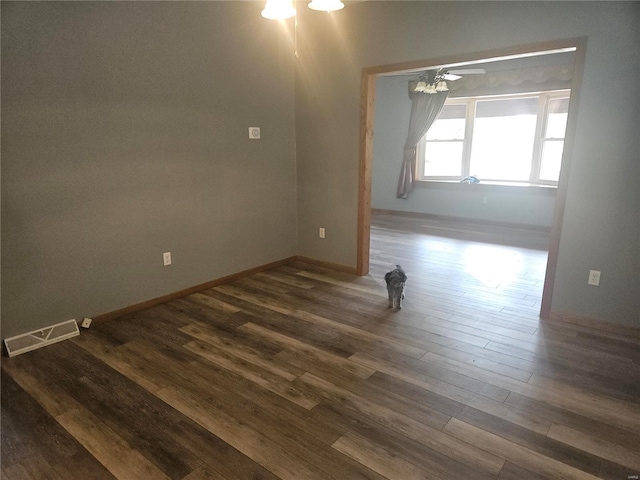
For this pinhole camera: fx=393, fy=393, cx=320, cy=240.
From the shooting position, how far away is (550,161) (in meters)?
6.40

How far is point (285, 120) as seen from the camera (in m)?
4.15

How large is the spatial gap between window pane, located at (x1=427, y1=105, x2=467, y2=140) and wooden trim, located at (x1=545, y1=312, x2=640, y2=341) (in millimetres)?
4914

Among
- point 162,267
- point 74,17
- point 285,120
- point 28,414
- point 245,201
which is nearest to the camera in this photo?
point 28,414

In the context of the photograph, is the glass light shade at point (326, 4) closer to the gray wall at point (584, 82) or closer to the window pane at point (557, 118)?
the gray wall at point (584, 82)

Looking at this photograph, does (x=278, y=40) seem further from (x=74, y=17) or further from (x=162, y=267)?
(x=162, y=267)


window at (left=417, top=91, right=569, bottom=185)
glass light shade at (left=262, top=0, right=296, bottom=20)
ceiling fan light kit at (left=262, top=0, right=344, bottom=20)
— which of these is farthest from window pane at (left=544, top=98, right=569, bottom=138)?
glass light shade at (left=262, top=0, right=296, bottom=20)

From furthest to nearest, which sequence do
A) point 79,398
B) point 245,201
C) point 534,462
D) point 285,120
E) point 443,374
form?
1. point 285,120
2. point 245,201
3. point 443,374
4. point 79,398
5. point 534,462

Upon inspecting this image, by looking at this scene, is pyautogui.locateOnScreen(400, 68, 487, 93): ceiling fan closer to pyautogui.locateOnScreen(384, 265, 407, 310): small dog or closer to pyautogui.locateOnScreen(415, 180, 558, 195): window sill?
pyautogui.locateOnScreen(415, 180, 558, 195): window sill

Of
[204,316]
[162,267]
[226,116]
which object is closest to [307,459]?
[204,316]

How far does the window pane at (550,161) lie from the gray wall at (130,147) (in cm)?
459

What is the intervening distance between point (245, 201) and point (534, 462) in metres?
3.07

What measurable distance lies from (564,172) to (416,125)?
4.69 m

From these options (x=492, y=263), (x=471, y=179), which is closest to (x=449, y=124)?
(x=471, y=179)

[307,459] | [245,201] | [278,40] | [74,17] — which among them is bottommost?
[307,459]
